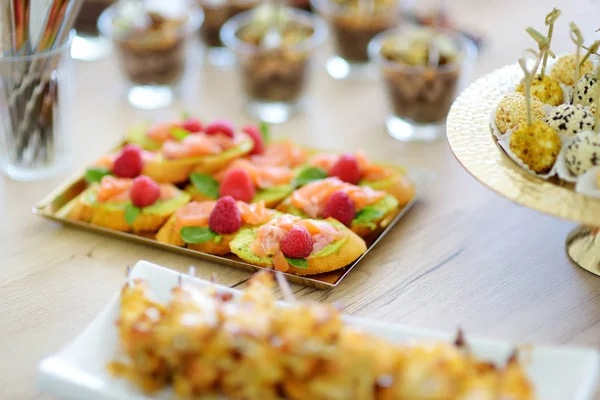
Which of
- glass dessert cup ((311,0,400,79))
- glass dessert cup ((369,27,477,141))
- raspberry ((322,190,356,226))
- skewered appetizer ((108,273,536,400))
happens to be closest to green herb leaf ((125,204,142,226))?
raspberry ((322,190,356,226))

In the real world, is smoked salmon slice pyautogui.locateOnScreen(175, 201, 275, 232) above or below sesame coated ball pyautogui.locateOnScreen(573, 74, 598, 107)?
below

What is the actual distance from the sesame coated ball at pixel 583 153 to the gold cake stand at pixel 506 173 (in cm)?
3

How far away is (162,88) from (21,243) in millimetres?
658

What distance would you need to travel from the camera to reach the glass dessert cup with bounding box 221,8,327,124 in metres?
1.74

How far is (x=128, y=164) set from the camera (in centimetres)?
142

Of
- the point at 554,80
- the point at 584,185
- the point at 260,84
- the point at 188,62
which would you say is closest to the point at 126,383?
the point at 584,185

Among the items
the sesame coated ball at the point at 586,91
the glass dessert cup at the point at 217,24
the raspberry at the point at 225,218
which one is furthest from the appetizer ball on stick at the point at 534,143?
the glass dessert cup at the point at 217,24

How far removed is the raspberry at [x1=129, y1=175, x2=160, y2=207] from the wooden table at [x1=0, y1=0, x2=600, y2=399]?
8cm

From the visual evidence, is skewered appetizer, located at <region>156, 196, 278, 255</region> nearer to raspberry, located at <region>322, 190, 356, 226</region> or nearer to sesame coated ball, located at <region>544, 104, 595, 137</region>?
raspberry, located at <region>322, 190, 356, 226</region>

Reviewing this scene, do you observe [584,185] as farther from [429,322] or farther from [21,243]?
[21,243]

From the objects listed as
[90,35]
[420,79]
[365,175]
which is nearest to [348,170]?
[365,175]

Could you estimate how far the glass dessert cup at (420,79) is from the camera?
1.63m

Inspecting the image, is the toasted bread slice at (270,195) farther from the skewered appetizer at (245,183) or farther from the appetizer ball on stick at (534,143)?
the appetizer ball on stick at (534,143)

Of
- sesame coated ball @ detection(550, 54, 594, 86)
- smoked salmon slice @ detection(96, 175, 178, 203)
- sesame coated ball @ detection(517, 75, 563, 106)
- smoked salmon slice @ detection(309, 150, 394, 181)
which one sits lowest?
smoked salmon slice @ detection(96, 175, 178, 203)
